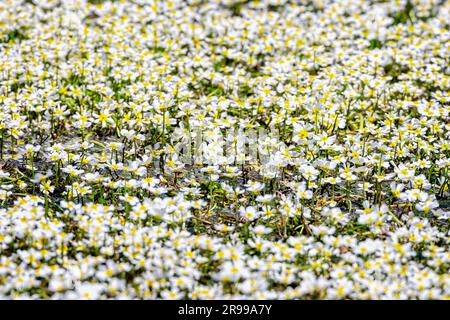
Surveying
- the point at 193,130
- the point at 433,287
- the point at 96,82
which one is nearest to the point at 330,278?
the point at 433,287

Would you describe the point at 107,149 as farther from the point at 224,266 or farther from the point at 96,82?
the point at 224,266

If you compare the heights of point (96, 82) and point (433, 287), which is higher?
A: point (96, 82)

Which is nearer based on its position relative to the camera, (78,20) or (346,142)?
(346,142)

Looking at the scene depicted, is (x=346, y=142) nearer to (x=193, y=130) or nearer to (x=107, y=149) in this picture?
(x=193, y=130)
